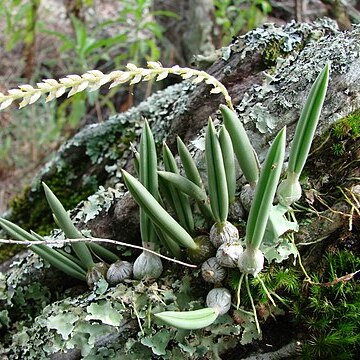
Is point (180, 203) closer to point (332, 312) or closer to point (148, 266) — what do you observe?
point (148, 266)

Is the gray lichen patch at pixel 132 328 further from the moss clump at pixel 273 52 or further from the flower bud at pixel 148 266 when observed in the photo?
the moss clump at pixel 273 52

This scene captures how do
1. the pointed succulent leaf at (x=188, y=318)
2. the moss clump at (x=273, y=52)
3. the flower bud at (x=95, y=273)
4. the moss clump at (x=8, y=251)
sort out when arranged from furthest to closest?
the moss clump at (x=8, y=251) → the moss clump at (x=273, y=52) → the flower bud at (x=95, y=273) → the pointed succulent leaf at (x=188, y=318)

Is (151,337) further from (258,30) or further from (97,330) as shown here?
(258,30)

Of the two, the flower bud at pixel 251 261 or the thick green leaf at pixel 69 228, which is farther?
the thick green leaf at pixel 69 228

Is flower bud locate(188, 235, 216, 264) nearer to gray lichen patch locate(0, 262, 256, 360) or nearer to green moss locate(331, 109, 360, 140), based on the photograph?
gray lichen patch locate(0, 262, 256, 360)

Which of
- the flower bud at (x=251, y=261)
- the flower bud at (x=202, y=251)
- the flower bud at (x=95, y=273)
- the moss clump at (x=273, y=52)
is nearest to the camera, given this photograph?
the flower bud at (x=251, y=261)

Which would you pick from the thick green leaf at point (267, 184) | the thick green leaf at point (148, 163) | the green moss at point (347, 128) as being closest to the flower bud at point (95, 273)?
the thick green leaf at point (148, 163)

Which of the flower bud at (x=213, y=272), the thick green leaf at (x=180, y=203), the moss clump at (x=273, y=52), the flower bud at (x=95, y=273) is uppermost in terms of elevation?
the moss clump at (x=273, y=52)

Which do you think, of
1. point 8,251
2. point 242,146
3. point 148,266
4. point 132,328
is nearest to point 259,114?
point 242,146

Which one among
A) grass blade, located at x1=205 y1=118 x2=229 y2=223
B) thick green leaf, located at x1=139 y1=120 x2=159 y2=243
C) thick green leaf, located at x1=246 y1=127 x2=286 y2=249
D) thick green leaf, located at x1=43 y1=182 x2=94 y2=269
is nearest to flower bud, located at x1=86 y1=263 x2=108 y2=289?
thick green leaf, located at x1=43 y1=182 x2=94 y2=269
